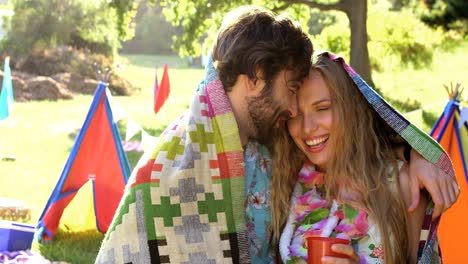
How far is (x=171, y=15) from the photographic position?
50.3 feet

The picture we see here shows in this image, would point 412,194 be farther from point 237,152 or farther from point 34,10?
point 34,10

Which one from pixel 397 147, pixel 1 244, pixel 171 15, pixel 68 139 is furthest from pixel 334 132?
pixel 171 15

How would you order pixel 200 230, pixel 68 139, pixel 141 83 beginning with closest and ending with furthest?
pixel 200 230, pixel 68 139, pixel 141 83

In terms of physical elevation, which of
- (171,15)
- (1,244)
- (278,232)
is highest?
(171,15)

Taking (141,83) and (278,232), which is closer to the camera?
A: (278,232)

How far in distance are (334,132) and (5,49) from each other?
19.7 m

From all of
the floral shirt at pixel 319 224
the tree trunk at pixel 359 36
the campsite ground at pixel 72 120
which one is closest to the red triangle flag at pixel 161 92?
the campsite ground at pixel 72 120

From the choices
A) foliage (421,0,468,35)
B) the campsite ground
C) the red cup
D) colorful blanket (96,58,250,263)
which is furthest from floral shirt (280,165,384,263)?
foliage (421,0,468,35)

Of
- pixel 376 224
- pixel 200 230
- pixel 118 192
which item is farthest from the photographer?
pixel 118 192

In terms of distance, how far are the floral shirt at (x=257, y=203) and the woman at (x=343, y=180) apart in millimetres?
44

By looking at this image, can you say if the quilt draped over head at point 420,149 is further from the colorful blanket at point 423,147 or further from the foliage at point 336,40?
the foliage at point 336,40

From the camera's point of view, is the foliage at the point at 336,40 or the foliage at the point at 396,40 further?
the foliage at the point at 336,40

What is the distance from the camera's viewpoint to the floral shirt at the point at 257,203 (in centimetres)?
274

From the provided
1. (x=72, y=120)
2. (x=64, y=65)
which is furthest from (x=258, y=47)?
(x=64, y=65)
